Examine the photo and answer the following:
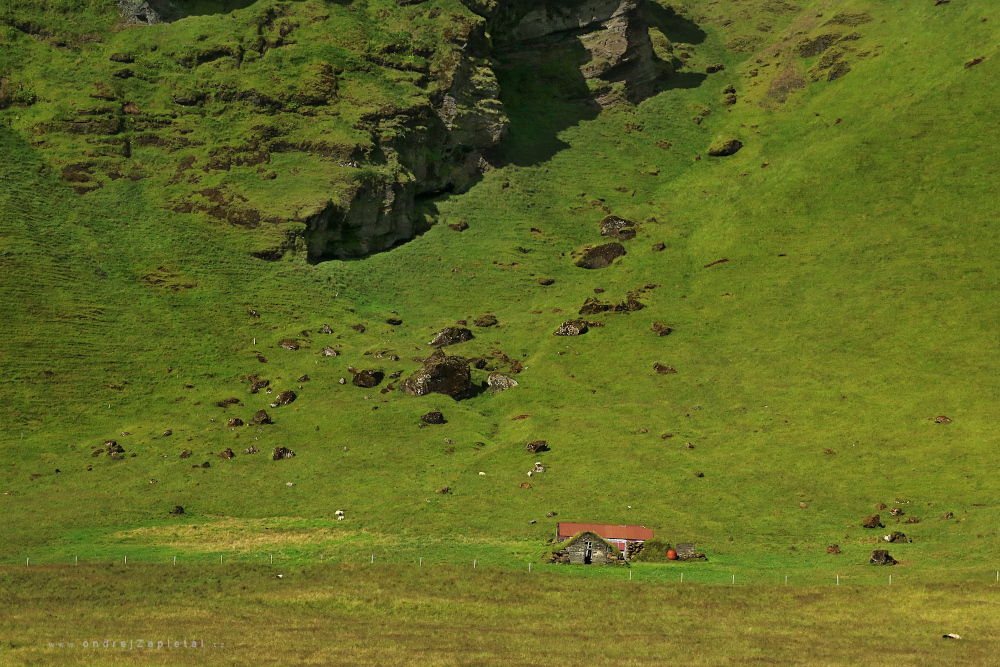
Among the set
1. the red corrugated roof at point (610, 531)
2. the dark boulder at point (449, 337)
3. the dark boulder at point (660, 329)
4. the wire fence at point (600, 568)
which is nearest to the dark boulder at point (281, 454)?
the wire fence at point (600, 568)

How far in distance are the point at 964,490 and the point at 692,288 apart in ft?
193

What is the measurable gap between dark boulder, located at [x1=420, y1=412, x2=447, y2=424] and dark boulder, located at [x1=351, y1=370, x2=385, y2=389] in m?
10.3

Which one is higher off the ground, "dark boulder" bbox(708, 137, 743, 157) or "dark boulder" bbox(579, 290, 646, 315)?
"dark boulder" bbox(708, 137, 743, 157)

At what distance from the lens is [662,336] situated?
4582 inches

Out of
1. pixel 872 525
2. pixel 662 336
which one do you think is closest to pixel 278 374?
pixel 662 336

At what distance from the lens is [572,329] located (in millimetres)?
118062

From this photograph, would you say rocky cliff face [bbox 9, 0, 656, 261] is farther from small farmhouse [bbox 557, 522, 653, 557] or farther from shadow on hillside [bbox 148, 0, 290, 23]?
small farmhouse [bbox 557, 522, 653, 557]

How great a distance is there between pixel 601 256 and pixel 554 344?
31.1m

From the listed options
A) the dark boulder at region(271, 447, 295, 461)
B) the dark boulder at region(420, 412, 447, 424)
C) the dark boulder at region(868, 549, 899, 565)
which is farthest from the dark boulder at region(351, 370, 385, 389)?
the dark boulder at region(868, 549, 899, 565)

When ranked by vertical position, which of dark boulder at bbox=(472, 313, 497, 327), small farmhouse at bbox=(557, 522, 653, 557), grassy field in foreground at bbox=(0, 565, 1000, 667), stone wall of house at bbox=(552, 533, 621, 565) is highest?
dark boulder at bbox=(472, 313, 497, 327)

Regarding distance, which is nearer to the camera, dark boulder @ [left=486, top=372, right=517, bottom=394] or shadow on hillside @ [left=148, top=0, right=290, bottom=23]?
dark boulder @ [left=486, top=372, right=517, bottom=394]

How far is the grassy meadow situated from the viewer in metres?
52.0

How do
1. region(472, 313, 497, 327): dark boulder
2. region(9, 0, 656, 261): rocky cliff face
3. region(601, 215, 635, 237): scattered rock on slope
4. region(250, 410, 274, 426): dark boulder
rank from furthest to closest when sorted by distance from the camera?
region(601, 215, 635, 237): scattered rock on slope, region(9, 0, 656, 261): rocky cliff face, region(472, 313, 497, 327): dark boulder, region(250, 410, 274, 426): dark boulder

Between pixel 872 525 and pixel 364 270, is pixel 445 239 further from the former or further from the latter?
pixel 872 525
